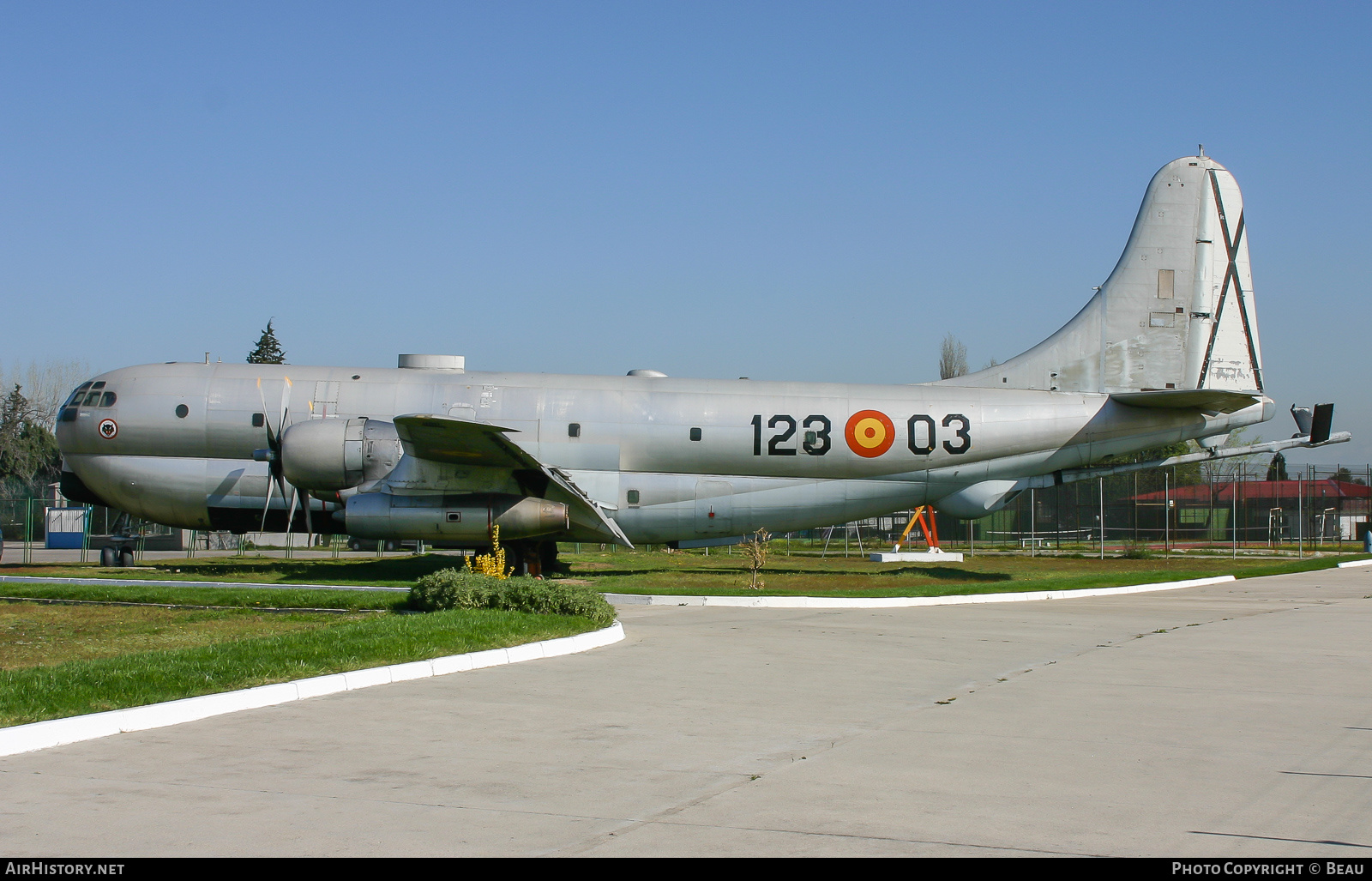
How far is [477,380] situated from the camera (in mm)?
25312

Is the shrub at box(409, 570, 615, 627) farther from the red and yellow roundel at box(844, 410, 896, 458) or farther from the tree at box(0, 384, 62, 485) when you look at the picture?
the tree at box(0, 384, 62, 485)

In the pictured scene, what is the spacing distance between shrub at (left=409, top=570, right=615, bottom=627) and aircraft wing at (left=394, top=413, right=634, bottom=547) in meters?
5.23

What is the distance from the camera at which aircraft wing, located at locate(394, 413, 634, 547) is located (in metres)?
20.8

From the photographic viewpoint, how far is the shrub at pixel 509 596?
14.3 m

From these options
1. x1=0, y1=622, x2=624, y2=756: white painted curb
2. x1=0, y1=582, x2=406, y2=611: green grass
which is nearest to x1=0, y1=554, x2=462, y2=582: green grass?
x1=0, y1=582, x2=406, y2=611: green grass

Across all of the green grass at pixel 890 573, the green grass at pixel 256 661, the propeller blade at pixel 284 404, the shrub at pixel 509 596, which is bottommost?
the green grass at pixel 890 573

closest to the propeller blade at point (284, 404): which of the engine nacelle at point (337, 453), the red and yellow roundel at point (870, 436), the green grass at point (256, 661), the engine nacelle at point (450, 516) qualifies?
the engine nacelle at point (337, 453)

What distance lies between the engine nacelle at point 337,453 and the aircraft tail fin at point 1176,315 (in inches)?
543

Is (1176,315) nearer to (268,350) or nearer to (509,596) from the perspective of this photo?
(509,596)

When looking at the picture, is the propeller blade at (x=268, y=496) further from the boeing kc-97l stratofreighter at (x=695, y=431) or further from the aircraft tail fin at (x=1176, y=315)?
the aircraft tail fin at (x=1176, y=315)

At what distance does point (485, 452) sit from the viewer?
22.4 m

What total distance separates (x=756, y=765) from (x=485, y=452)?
1623 cm

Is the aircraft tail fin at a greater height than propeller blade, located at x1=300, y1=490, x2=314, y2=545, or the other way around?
the aircraft tail fin

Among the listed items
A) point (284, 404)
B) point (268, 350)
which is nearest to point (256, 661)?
point (284, 404)
